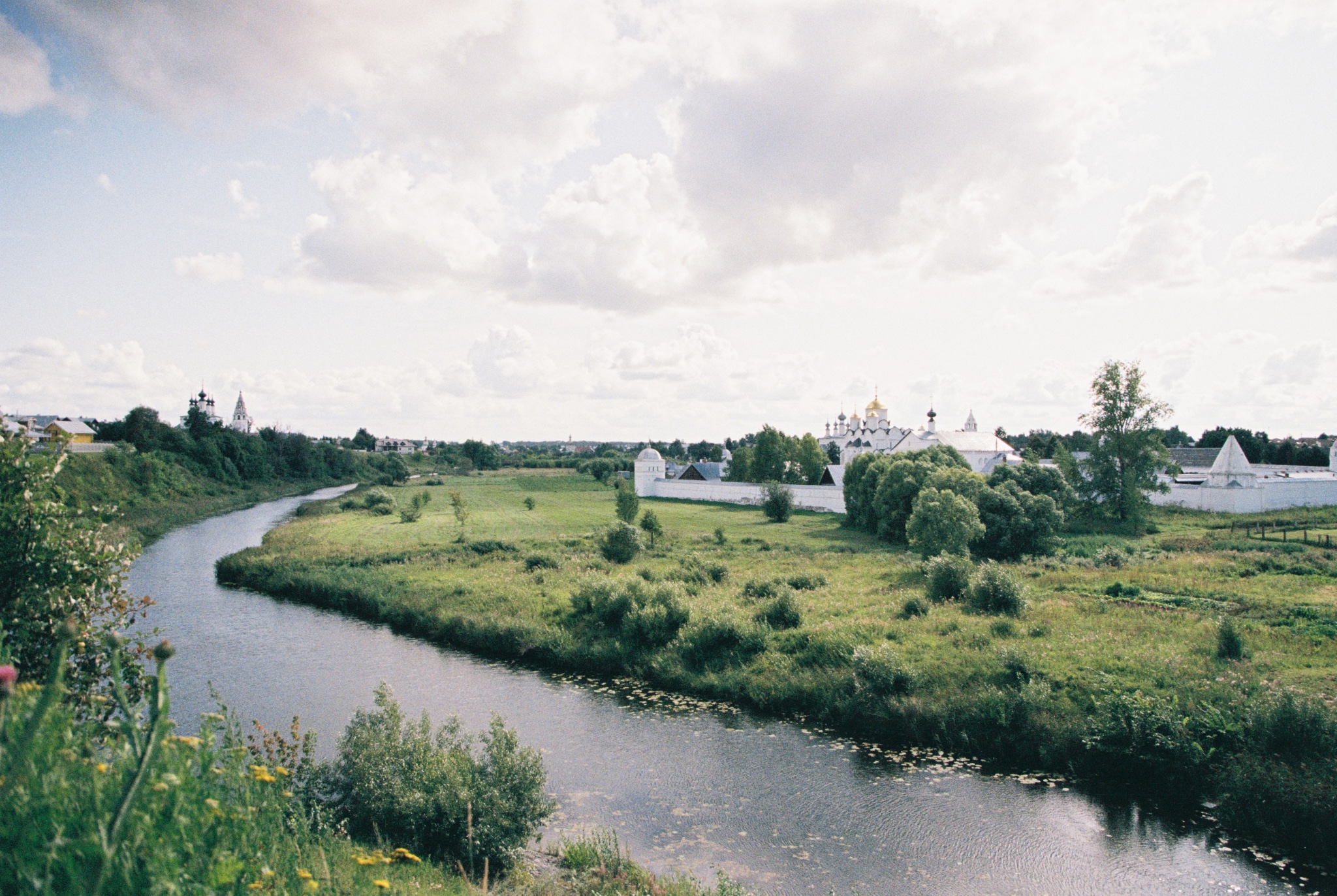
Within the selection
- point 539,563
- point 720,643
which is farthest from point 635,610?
Answer: point 539,563

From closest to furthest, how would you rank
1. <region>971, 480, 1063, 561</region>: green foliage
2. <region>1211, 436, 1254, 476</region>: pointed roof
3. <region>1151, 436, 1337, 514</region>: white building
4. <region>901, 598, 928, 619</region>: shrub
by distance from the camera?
1. <region>901, 598, 928, 619</region>: shrub
2. <region>971, 480, 1063, 561</region>: green foliage
3. <region>1151, 436, 1337, 514</region>: white building
4. <region>1211, 436, 1254, 476</region>: pointed roof

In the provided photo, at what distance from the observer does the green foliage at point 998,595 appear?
73.9 ft

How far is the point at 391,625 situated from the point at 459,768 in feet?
52.8

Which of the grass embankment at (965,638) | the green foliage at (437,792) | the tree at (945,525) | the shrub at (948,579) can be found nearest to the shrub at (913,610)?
the grass embankment at (965,638)

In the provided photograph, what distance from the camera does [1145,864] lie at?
1146cm

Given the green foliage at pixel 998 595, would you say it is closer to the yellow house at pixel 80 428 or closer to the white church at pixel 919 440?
the white church at pixel 919 440

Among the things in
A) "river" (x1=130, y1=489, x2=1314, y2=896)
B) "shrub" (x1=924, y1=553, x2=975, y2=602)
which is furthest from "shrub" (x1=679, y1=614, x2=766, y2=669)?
"shrub" (x1=924, y1=553, x2=975, y2=602)

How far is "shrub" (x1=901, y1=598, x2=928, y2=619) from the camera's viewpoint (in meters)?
22.3

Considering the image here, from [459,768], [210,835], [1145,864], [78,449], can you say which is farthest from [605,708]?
[78,449]

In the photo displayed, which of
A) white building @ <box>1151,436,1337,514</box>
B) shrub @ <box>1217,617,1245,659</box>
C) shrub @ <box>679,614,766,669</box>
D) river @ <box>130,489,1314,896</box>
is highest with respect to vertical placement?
white building @ <box>1151,436,1337,514</box>

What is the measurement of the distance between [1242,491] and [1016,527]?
29.6 meters

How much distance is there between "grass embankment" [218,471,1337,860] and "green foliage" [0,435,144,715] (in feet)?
46.7

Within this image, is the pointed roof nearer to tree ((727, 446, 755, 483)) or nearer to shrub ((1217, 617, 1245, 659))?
tree ((727, 446, 755, 483))

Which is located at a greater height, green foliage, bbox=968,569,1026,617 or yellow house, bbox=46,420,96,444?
yellow house, bbox=46,420,96,444
